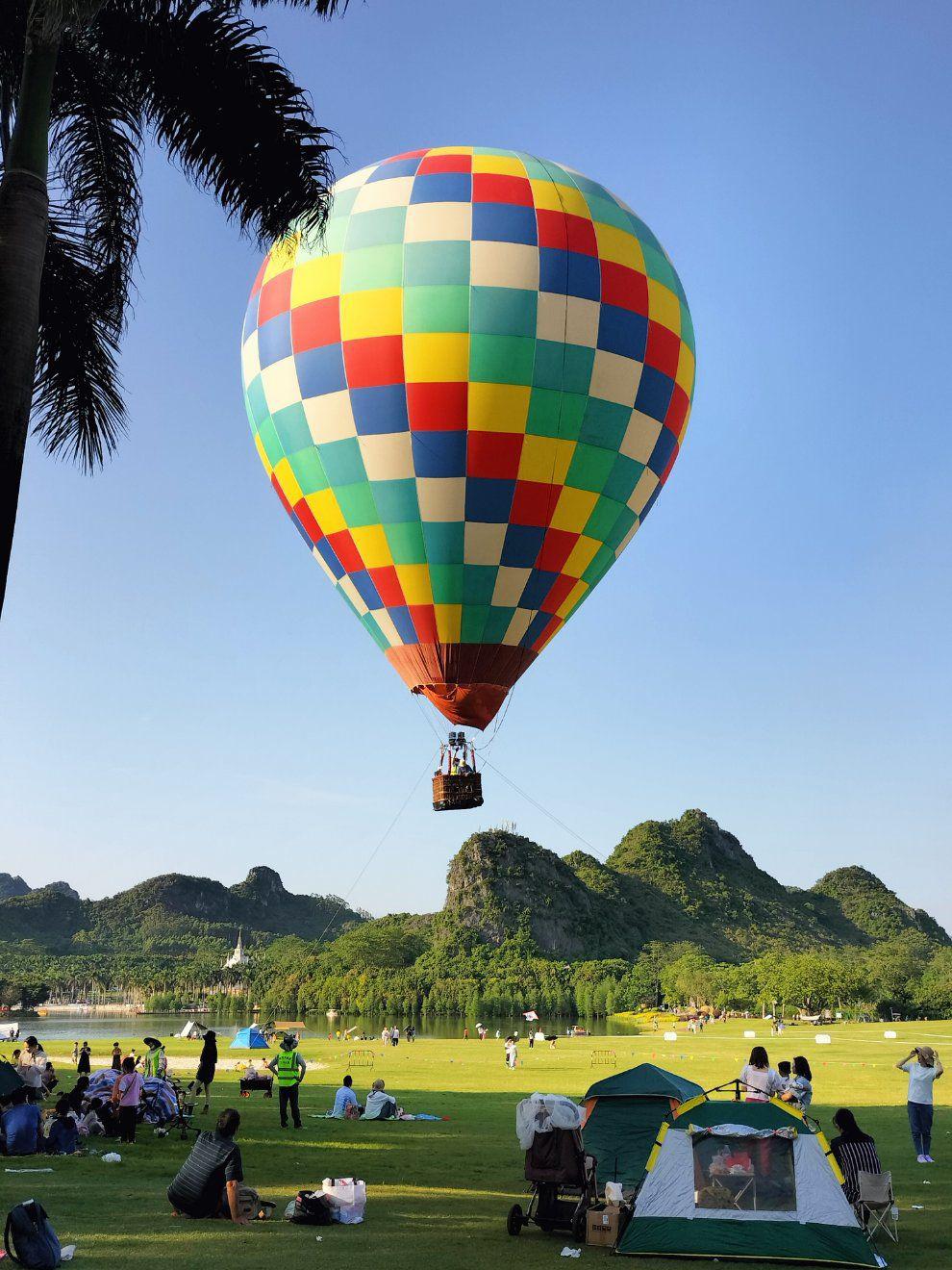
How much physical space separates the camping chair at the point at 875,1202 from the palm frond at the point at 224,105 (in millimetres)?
10298

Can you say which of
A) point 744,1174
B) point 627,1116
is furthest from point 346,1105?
point 744,1174

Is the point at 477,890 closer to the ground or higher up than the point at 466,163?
closer to the ground

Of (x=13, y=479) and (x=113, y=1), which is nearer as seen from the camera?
(x=13, y=479)

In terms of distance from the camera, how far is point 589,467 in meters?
22.7

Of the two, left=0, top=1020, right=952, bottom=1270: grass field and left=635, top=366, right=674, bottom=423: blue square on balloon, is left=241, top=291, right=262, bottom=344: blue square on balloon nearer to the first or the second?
left=635, top=366, right=674, bottom=423: blue square on balloon

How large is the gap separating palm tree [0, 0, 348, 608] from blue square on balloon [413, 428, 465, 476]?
9.38m

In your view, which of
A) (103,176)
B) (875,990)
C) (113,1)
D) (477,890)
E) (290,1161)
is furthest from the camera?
(477,890)

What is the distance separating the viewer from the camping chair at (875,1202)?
10.2m

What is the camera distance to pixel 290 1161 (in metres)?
14.4

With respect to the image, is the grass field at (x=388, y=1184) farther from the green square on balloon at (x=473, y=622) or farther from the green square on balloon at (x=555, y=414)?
the green square on balloon at (x=555, y=414)

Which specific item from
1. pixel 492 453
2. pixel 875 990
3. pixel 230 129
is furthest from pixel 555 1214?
pixel 875 990

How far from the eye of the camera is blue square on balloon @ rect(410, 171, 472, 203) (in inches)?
890

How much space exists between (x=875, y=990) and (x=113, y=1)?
9240 centimetres

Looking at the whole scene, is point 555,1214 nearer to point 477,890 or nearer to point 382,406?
point 382,406
